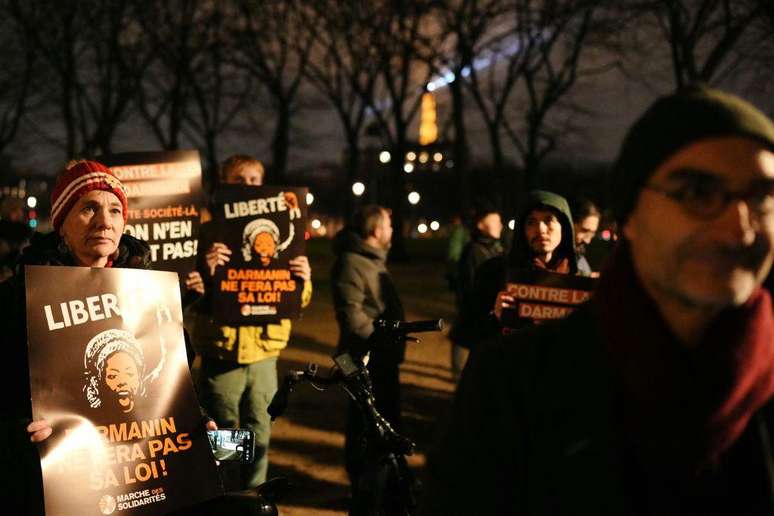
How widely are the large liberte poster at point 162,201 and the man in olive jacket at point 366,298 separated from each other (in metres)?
1.45

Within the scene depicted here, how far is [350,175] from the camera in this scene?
32.5 metres

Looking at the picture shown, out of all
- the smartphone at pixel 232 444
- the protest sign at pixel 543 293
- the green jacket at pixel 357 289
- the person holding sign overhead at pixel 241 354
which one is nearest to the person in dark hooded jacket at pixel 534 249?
the protest sign at pixel 543 293

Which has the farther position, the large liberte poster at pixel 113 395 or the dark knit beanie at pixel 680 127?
the large liberte poster at pixel 113 395

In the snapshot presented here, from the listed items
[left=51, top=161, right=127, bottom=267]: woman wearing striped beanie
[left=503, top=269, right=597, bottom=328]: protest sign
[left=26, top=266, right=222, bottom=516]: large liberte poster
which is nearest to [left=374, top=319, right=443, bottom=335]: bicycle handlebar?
[left=503, top=269, right=597, bottom=328]: protest sign

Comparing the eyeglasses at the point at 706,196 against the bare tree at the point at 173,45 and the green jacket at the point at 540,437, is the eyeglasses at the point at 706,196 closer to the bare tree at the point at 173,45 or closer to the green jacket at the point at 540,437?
the green jacket at the point at 540,437

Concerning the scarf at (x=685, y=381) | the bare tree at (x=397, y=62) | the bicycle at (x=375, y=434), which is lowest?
the bicycle at (x=375, y=434)

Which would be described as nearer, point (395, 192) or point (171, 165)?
point (171, 165)

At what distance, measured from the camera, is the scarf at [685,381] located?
1.50m

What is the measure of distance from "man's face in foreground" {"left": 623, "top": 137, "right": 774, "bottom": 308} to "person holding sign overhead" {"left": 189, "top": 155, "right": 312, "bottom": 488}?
4307 millimetres

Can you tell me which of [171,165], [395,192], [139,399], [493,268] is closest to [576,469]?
[139,399]

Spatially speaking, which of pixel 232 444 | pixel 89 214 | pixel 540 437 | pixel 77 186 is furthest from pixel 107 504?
pixel 540 437

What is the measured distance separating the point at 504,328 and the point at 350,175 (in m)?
28.4

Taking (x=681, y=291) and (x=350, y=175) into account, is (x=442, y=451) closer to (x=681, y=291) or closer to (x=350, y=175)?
(x=681, y=291)

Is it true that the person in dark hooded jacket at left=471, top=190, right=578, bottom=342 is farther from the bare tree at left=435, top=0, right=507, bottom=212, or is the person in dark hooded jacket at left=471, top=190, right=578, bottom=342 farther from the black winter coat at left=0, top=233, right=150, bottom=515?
the bare tree at left=435, top=0, right=507, bottom=212
